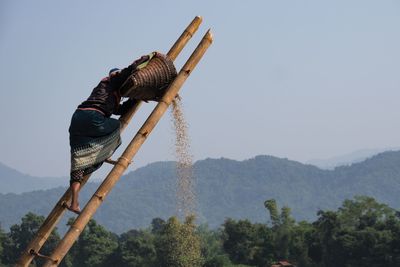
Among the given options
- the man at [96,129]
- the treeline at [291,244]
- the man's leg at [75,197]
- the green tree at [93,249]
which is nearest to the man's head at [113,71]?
the man at [96,129]

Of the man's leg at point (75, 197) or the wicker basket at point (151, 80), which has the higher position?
the wicker basket at point (151, 80)

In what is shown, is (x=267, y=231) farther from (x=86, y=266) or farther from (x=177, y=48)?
(x=177, y=48)

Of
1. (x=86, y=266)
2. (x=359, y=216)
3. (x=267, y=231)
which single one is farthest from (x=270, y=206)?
(x=86, y=266)

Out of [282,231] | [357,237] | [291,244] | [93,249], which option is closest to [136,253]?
[93,249]

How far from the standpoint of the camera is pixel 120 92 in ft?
18.3

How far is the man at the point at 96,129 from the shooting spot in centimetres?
527

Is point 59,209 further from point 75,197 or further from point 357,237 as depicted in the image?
point 357,237

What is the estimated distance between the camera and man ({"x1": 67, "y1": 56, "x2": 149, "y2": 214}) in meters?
5.27

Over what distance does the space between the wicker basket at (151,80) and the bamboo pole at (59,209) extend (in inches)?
5.4

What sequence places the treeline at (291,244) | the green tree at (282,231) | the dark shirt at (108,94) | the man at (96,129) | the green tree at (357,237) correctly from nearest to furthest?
the man at (96,129), the dark shirt at (108,94), the green tree at (357,237), the treeline at (291,244), the green tree at (282,231)

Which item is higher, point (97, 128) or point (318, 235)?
point (318, 235)

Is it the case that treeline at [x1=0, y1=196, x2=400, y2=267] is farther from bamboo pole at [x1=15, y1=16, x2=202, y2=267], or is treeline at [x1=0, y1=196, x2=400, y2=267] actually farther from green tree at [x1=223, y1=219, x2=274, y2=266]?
bamboo pole at [x1=15, y1=16, x2=202, y2=267]

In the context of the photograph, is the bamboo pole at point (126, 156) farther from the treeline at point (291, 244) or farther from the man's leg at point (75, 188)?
the treeline at point (291, 244)

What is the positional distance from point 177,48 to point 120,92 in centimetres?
56
